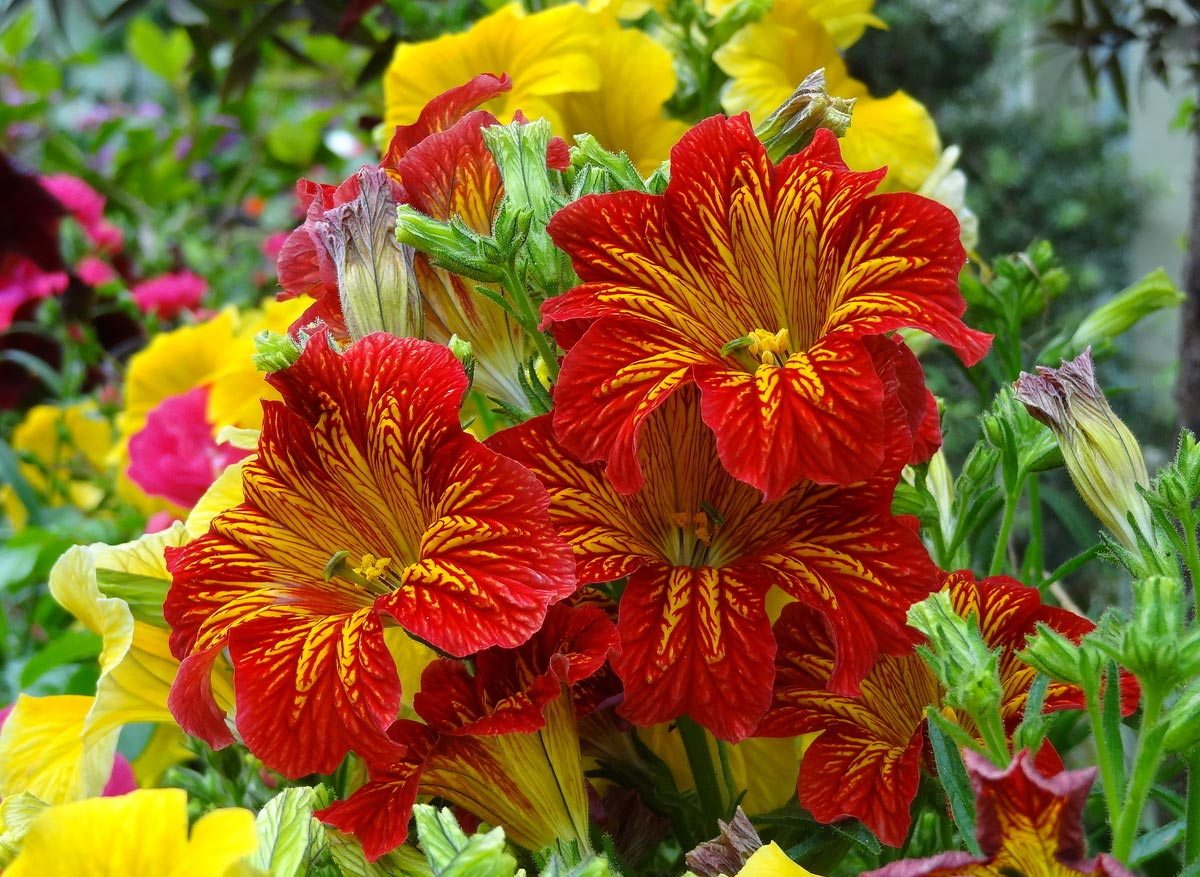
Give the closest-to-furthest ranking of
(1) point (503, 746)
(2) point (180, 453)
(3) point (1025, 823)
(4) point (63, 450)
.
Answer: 1. (3) point (1025, 823)
2. (1) point (503, 746)
3. (2) point (180, 453)
4. (4) point (63, 450)

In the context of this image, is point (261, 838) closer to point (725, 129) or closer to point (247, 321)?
point (725, 129)

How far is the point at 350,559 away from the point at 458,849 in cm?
13

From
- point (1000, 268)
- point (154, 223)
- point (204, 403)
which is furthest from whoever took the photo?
point (154, 223)

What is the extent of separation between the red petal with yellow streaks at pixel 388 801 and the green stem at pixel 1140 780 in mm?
191

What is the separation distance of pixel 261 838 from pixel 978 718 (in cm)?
20

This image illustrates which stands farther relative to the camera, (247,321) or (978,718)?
(247,321)

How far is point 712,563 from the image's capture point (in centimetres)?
41

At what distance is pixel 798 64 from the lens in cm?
71

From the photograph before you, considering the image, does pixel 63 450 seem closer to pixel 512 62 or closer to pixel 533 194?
pixel 512 62

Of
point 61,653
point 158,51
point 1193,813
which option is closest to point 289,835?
point 1193,813

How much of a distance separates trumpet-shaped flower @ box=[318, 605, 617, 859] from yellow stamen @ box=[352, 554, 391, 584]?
0.04 metres

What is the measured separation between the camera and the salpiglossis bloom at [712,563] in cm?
35

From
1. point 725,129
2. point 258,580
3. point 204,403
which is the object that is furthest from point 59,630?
point 725,129

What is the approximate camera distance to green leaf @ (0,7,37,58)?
1.79 metres
